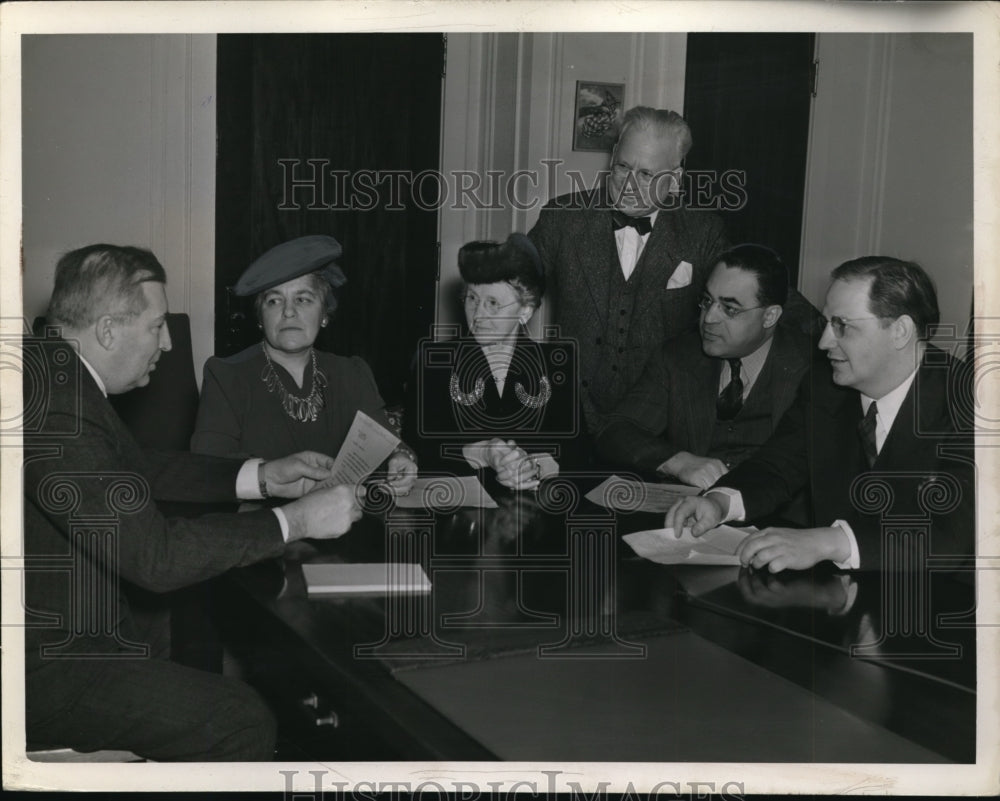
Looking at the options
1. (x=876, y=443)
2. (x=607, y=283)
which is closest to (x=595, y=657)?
(x=876, y=443)

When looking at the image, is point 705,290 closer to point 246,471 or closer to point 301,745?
point 246,471

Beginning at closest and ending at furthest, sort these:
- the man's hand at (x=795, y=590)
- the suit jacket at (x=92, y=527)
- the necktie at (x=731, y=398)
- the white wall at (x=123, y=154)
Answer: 1. the man's hand at (x=795, y=590)
2. the suit jacket at (x=92, y=527)
3. the white wall at (x=123, y=154)
4. the necktie at (x=731, y=398)

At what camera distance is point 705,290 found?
3252 millimetres

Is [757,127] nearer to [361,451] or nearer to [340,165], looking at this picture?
[340,165]

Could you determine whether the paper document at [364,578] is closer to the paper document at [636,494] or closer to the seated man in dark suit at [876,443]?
the paper document at [636,494]

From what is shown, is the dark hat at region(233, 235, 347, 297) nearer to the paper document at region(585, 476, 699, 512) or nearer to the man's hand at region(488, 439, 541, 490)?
the man's hand at region(488, 439, 541, 490)

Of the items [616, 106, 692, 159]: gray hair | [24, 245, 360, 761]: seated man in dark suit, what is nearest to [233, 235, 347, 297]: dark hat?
[24, 245, 360, 761]: seated man in dark suit

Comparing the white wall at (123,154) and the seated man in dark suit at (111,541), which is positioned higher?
the white wall at (123,154)

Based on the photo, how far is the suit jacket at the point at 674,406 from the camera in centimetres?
312

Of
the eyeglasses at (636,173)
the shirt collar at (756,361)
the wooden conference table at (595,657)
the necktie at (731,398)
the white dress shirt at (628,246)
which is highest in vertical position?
the eyeglasses at (636,173)

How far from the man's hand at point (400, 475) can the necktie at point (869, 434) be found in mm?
1276

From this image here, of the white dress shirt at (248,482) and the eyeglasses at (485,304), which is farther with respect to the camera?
the eyeglasses at (485,304)

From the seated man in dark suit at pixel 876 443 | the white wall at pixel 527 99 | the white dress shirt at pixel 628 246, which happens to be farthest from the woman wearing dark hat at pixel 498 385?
the seated man in dark suit at pixel 876 443

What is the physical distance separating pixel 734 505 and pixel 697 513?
119 millimetres
